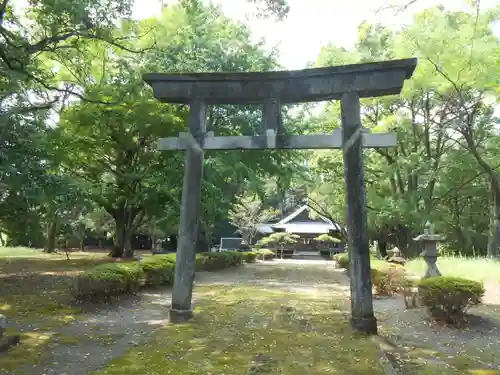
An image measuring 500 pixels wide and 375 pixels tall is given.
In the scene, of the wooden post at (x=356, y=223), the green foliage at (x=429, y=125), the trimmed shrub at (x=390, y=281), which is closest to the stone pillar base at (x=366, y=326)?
the wooden post at (x=356, y=223)

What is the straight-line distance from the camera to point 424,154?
22547mm

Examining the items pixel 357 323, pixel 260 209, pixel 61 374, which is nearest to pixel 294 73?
pixel 357 323

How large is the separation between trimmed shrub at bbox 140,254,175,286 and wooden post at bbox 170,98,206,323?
14.9ft

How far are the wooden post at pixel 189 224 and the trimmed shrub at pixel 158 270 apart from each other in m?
4.56

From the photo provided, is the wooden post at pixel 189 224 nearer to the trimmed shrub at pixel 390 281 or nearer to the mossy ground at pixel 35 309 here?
the mossy ground at pixel 35 309

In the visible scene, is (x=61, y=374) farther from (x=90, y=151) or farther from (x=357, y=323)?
(x=90, y=151)

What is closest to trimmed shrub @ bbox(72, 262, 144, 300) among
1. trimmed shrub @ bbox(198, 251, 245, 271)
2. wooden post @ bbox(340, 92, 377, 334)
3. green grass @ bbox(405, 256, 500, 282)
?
wooden post @ bbox(340, 92, 377, 334)

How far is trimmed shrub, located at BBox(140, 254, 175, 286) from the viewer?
41.4 feet

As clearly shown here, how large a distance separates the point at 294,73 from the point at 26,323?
7.28 m

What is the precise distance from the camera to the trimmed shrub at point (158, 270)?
12609mm

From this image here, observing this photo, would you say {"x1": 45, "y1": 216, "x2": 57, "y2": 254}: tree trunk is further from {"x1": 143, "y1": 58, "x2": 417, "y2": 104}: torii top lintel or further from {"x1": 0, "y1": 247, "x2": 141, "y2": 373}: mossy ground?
{"x1": 143, "y1": 58, "x2": 417, "y2": 104}: torii top lintel

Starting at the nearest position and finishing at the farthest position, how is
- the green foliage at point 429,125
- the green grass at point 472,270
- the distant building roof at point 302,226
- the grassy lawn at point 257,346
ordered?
1. the grassy lawn at point 257,346
2. the green grass at point 472,270
3. the green foliage at point 429,125
4. the distant building roof at point 302,226

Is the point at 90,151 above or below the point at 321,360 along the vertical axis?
above

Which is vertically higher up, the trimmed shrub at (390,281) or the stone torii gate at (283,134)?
the stone torii gate at (283,134)
